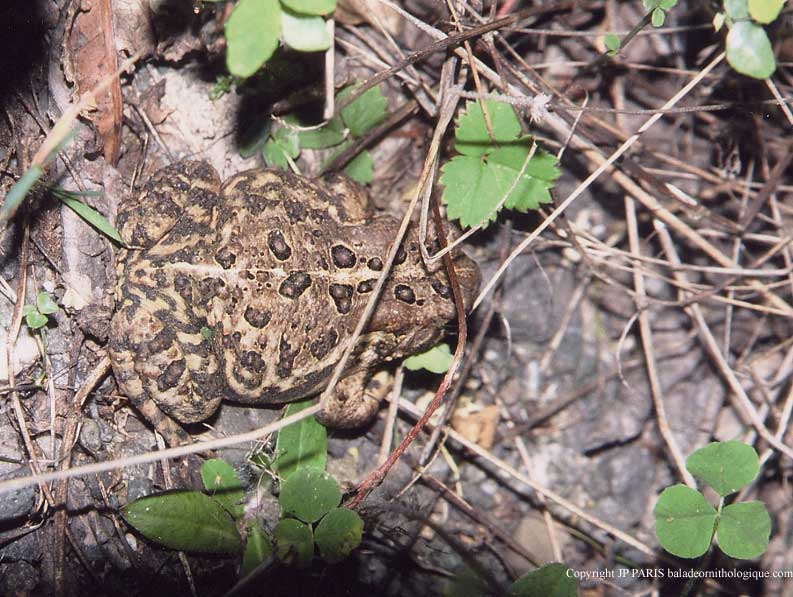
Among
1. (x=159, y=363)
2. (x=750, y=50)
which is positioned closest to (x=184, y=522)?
(x=159, y=363)

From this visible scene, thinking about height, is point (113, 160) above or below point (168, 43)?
below

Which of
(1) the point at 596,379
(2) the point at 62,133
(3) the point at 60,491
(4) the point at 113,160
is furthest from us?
(1) the point at 596,379

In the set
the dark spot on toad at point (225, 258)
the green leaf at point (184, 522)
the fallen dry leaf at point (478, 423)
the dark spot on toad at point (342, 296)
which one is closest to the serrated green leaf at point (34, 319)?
the dark spot on toad at point (225, 258)

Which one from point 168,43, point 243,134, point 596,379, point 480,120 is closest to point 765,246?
point 596,379

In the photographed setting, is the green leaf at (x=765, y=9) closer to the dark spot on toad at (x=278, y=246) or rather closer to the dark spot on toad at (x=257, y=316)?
the dark spot on toad at (x=278, y=246)

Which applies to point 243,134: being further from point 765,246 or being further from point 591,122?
point 765,246
